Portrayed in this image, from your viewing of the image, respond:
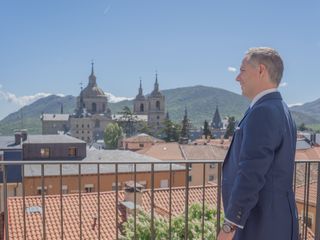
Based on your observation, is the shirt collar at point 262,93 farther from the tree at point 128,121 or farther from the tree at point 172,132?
the tree at point 128,121

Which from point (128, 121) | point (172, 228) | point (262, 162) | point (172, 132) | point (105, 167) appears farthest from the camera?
point (128, 121)

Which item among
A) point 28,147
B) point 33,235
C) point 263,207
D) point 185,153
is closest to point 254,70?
point 263,207

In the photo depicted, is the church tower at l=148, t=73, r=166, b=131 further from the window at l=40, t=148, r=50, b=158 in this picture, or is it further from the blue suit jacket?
the blue suit jacket

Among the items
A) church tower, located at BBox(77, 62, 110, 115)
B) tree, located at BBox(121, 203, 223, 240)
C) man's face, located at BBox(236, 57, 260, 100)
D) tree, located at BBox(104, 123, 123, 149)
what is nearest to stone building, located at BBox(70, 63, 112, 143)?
church tower, located at BBox(77, 62, 110, 115)

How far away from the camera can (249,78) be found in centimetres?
169

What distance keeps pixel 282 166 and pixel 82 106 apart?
93026 millimetres

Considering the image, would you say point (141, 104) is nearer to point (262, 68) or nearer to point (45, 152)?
point (45, 152)

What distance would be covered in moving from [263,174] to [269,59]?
518 mm

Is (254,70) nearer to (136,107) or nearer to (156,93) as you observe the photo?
(156,93)

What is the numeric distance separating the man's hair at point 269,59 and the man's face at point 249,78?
0.09 ft

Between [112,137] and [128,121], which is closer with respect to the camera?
[112,137]

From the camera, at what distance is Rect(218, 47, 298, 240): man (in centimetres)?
A: 157

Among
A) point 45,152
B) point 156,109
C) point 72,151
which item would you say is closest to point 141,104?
point 156,109

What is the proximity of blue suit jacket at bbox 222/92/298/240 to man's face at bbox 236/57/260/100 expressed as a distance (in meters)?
0.07
